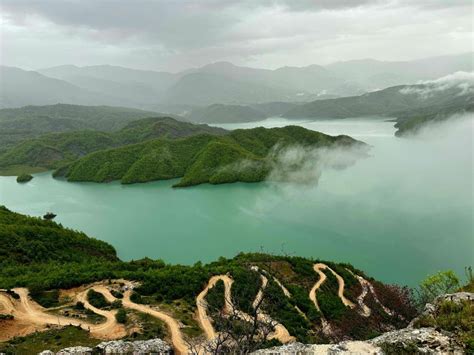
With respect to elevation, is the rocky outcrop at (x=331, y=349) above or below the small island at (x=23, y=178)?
above

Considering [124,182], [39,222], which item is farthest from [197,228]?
[124,182]

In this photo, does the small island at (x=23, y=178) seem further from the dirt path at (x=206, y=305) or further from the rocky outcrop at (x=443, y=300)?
the rocky outcrop at (x=443, y=300)

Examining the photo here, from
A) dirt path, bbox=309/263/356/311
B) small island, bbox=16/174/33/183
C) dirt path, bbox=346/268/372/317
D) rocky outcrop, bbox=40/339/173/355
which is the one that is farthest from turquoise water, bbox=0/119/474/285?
rocky outcrop, bbox=40/339/173/355

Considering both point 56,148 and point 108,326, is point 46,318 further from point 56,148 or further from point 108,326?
point 56,148

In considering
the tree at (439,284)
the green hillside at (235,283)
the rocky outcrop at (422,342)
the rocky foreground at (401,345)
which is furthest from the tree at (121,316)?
the tree at (439,284)

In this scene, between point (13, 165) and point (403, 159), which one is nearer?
point (403, 159)

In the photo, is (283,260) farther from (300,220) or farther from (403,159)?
(403,159)

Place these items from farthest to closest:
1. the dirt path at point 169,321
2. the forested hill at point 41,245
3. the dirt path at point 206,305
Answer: the forested hill at point 41,245
the dirt path at point 206,305
the dirt path at point 169,321

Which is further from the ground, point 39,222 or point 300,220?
point 39,222
